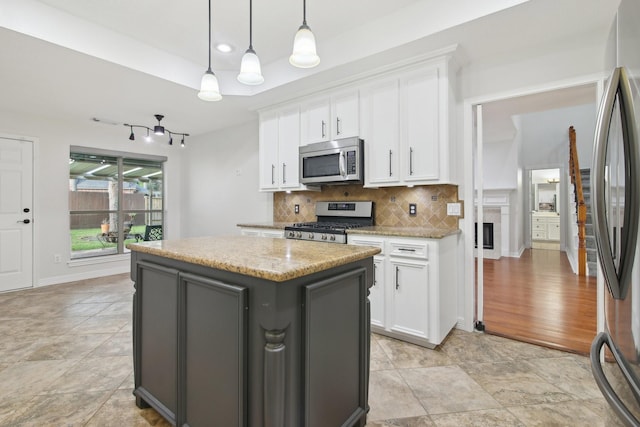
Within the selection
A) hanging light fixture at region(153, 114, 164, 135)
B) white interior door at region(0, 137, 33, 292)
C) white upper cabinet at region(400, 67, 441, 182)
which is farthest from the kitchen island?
white interior door at region(0, 137, 33, 292)

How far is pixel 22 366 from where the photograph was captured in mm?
2230

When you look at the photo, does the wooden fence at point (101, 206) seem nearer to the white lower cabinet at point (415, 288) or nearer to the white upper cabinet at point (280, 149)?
the white upper cabinet at point (280, 149)

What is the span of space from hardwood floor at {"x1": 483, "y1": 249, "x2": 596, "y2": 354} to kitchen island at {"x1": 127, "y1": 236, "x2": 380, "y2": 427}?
1950 millimetres

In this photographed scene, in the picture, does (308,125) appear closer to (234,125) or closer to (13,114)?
(234,125)

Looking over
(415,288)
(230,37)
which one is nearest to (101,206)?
(230,37)

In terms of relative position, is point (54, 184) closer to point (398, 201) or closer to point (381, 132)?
point (381, 132)

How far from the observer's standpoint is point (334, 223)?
3.53 metres

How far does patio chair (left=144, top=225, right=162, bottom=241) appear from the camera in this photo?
5812mm

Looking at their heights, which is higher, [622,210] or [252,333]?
[622,210]

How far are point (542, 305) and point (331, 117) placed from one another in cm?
306

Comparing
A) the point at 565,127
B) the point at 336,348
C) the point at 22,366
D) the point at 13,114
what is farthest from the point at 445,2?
the point at 565,127

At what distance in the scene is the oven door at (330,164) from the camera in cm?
314

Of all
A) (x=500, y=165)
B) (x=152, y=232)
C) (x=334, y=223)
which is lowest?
(x=152, y=232)

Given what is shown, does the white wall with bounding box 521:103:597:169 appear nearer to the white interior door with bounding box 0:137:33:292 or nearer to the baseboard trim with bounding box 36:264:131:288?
the baseboard trim with bounding box 36:264:131:288
